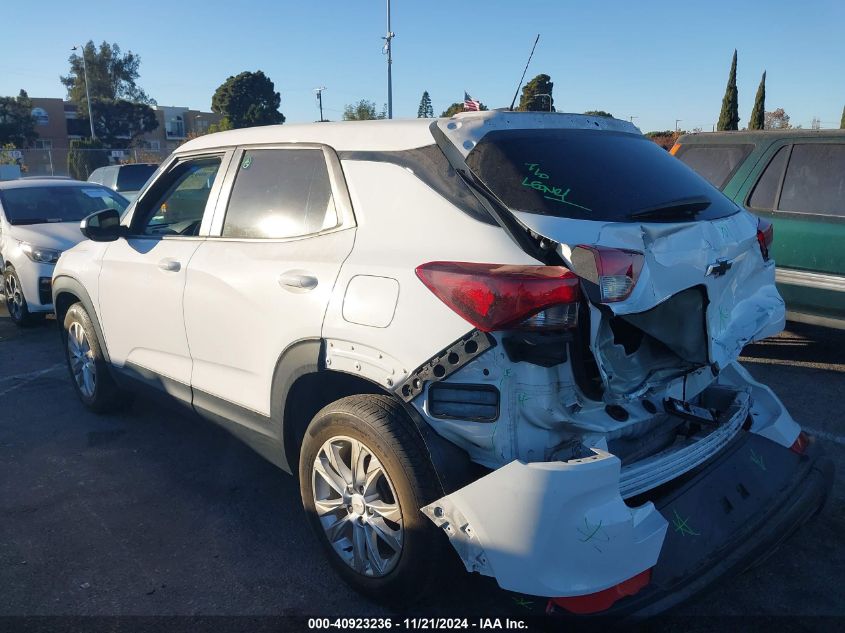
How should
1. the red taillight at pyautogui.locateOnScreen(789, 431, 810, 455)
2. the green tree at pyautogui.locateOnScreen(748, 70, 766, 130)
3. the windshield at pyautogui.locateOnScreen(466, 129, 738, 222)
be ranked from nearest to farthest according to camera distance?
the windshield at pyautogui.locateOnScreen(466, 129, 738, 222) < the red taillight at pyautogui.locateOnScreen(789, 431, 810, 455) < the green tree at pyautogui.locateOnScreen(748, 70, 766, 130)

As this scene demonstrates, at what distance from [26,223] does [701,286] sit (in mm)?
8037

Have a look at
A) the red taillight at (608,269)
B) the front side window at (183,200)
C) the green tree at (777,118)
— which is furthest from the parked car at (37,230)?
the green tree at (777,118)

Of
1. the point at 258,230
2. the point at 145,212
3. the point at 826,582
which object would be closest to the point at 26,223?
the point at 145,212

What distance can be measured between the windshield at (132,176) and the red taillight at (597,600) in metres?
17.2

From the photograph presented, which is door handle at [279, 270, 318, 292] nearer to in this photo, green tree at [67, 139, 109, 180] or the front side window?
the front side window

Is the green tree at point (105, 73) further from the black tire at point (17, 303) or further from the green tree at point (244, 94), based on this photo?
the black tire at point (17, 303)

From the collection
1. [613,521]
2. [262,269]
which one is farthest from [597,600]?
[262,269]

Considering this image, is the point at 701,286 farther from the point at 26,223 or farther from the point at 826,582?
the point at 26,223

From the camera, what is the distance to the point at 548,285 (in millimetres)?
2119

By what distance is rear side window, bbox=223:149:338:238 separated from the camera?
295 centimetres

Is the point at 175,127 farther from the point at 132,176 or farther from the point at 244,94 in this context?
the point at 132,176

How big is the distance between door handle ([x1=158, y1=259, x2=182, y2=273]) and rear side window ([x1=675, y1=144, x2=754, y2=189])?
4842mm

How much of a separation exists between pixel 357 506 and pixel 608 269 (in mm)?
1318

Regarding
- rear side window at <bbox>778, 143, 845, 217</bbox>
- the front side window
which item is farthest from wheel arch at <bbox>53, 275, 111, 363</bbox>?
rear side window at <bbox>778, 143, 845, 217</bbox>
